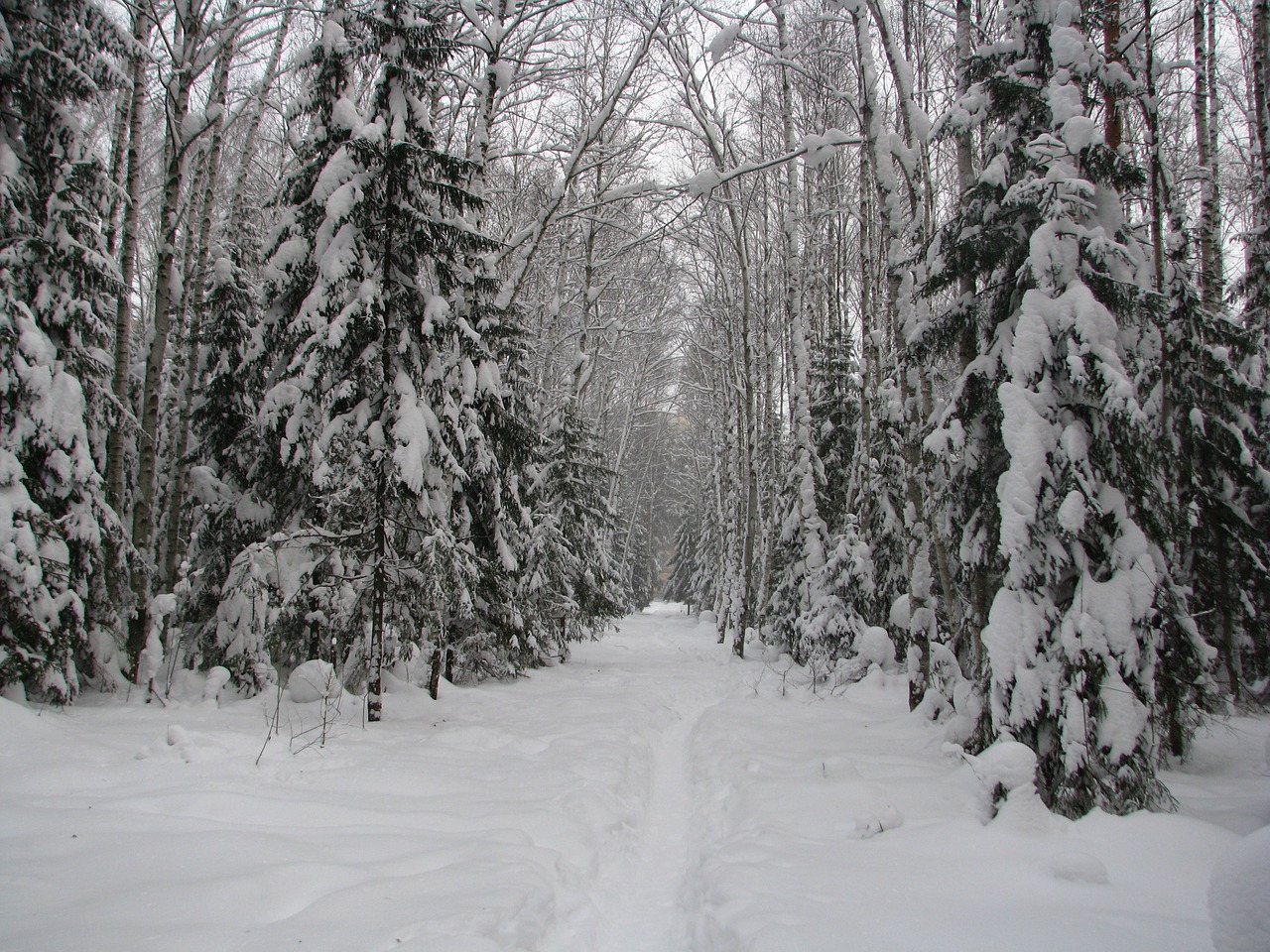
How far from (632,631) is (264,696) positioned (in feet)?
64.0

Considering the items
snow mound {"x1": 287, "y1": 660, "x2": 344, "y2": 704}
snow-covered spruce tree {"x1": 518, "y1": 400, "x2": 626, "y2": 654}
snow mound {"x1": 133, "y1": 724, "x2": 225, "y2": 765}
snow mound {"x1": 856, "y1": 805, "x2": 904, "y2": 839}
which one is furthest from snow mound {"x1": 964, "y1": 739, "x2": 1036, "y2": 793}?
snow-covered spruce tree {"x1": 518, "y1": 400, "x2": 626, "y2": 654}

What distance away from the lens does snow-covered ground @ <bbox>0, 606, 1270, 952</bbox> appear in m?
2.80

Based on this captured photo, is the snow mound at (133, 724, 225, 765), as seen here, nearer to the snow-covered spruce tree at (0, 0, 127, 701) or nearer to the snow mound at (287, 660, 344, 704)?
the snow-covered spruce tree at (0, 0, 127, 701)

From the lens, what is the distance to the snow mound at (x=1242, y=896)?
5.65ft

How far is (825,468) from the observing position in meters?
14.6

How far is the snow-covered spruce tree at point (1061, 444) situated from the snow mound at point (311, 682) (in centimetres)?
713

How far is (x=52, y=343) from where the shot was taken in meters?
6.55

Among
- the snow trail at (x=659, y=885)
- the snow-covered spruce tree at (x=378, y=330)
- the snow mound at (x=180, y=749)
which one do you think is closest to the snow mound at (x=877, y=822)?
the snow trail at (x=659, y=885)

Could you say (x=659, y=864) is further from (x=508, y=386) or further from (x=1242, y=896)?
(x=508, y=386)

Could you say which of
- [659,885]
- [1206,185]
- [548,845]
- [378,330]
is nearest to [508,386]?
[378,330]

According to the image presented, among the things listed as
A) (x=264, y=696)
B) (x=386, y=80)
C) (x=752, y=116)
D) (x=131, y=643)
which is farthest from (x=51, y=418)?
(x=752, y=116)

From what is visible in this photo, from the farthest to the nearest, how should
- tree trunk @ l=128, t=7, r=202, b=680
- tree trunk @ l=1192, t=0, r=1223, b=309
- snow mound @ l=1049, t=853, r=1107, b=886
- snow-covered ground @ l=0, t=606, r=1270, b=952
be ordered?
1. tree trunk @ l=1192, t=0, r=1223, b=309
2. tree trunk @ l=128, t=7, r=202, b=680
3. snow mound @ l=1049, t=853, r=1107, b=886
4. snow-covered ground @ l=0, t=606, r=1270, b=952

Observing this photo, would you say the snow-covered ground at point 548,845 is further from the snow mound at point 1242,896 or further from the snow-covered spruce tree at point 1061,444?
the snow mound at point 1242,896

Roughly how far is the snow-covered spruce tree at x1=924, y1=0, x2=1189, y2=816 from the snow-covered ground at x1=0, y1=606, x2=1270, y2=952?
675mm
